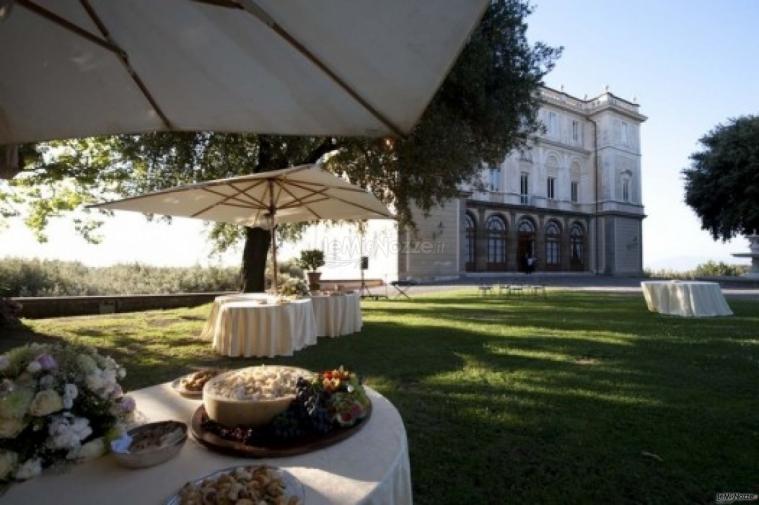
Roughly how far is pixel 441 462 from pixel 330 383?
1.61 metres

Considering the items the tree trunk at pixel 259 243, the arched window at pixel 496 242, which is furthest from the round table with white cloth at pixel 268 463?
the arched window at pixel 496 242

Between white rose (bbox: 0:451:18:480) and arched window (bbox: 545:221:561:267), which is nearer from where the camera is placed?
white rose (bbox: 0:451:18:480)

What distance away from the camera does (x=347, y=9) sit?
1578mm

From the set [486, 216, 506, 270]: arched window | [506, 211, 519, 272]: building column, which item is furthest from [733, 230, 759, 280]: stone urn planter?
[486, 216, 506, 270]: arched window

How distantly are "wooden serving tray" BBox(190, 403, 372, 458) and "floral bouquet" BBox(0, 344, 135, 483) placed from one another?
325 mm

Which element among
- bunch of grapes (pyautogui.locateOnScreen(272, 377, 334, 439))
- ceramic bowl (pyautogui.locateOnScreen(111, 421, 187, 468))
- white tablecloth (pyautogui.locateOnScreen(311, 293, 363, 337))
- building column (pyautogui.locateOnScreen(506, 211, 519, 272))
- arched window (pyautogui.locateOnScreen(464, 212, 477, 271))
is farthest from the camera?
building column (pyautogui.locateOnScreen(506, 211, 519, 272))

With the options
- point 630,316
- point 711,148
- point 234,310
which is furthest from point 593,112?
point 234,310

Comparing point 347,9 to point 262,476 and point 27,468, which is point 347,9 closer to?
point 262,476

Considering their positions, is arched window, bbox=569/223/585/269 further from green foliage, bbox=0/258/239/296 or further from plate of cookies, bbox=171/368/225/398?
plate of cookies, bbox=171/368/225/398

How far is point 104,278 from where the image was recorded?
60.1 ft

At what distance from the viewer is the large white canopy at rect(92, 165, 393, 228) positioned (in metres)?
6.65

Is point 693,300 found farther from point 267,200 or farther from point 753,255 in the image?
point 753,255

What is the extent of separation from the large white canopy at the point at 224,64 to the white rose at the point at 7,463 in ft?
5.00

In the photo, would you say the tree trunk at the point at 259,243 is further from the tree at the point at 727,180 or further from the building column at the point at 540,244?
the tree at the point at 727,180
